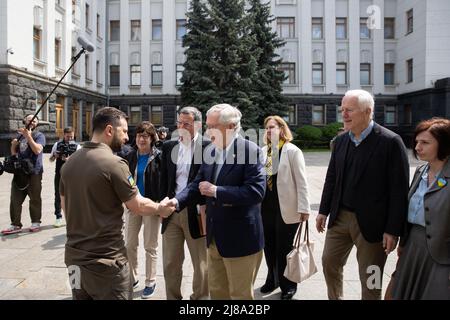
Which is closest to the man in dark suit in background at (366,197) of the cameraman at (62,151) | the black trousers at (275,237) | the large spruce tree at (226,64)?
the black trousers at (275,237)

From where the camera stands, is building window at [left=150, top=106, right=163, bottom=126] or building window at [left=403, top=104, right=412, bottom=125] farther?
building window at [left=150, top=106, right=163, bottom=126]

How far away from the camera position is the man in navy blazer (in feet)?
10.0

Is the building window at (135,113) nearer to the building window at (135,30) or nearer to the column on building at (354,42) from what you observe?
the building window at (135,30)

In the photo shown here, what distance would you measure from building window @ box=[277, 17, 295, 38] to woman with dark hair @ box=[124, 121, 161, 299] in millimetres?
32630

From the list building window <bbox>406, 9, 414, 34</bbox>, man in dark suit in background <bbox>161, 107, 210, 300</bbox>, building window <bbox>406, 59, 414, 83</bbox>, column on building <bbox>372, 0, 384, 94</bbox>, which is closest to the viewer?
man in dark suit in background <bbox>161, 107, 210, 300</bbox>

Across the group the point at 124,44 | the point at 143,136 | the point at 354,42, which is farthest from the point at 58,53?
the point at 143,136

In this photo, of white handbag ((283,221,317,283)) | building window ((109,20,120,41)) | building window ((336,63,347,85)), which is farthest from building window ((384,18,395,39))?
white handbag ((283,221,317,283))

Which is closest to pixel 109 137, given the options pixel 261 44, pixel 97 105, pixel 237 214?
pixel 237 214

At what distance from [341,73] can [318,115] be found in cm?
413

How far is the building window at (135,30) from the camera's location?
35719mm

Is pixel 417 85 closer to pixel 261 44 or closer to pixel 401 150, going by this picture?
pixel 261 44

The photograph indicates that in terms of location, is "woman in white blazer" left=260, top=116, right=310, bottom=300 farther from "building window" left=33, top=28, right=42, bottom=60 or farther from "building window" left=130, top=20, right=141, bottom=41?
"building window" left=130, top=20, right=141, bottom=41

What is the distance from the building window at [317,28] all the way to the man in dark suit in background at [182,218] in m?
33.5

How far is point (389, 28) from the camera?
35.2 meters
